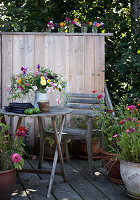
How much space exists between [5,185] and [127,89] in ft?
9.76

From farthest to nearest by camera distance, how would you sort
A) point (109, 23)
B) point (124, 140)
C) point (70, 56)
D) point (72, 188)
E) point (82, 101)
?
1. point (109, 23)
2. point (70, 56)
3. point (82, 101)
4. point (72, 188)
5. point (124, 140)

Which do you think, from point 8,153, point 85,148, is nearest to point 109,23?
point 85,148

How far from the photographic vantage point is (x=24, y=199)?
9.25 ft

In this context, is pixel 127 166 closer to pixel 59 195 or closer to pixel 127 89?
pixel 59 195

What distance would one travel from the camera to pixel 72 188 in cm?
314

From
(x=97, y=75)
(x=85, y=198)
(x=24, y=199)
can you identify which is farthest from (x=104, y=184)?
(x=97, y=75)

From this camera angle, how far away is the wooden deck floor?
9.51ft

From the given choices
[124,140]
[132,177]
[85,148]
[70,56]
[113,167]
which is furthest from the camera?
[70,56]

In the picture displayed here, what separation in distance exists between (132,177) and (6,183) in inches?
44.6

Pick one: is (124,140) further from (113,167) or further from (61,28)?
(61,28)

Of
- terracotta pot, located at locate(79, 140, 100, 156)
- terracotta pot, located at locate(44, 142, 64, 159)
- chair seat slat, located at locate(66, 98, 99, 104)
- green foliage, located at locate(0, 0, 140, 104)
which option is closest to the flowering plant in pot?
chair seat slat, located at locate(66, 98, 99, 104)

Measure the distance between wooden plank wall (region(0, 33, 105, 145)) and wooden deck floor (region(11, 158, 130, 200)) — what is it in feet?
4.73

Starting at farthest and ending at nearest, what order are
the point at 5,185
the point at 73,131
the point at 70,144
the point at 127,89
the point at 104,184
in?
the point at 127,89
the point at 70,144
the point at 73,131
the point at 104,184
the point at 5,185

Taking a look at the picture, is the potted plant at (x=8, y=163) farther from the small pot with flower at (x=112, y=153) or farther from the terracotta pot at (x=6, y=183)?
the small pot with flower at (x=112, y=153)
